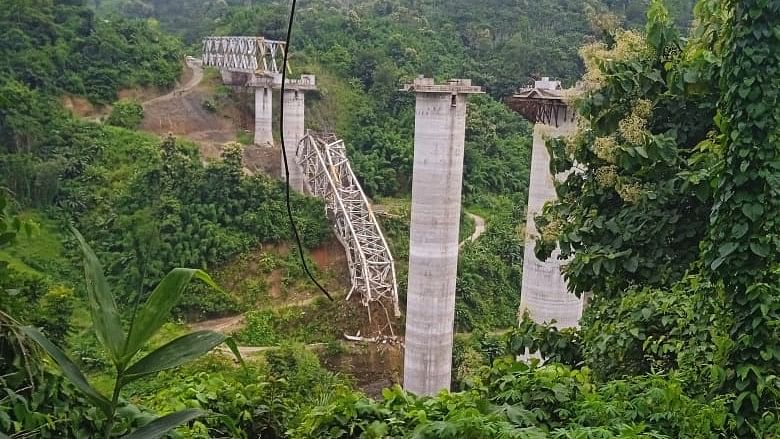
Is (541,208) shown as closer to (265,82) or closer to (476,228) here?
(476,228)

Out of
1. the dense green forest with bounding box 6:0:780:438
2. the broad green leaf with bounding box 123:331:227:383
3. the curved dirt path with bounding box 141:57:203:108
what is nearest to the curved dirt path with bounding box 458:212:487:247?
the curved dirt path with bounding box 141:57:203:108

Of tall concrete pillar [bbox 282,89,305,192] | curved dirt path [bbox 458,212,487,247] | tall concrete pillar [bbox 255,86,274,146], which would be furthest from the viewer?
curved dirt path [bbox 458,212,487,247]

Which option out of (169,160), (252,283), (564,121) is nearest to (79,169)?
(169,160)

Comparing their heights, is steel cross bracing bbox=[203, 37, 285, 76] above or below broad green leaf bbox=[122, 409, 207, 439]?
above

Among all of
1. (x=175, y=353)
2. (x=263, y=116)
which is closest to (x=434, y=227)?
(x=263, y=116)

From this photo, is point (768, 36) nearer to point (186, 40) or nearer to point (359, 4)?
point (186, 40)

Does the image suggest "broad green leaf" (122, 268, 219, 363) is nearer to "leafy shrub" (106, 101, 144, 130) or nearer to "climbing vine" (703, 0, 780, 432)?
"climbing vine" (703, 0, 780, 432)
